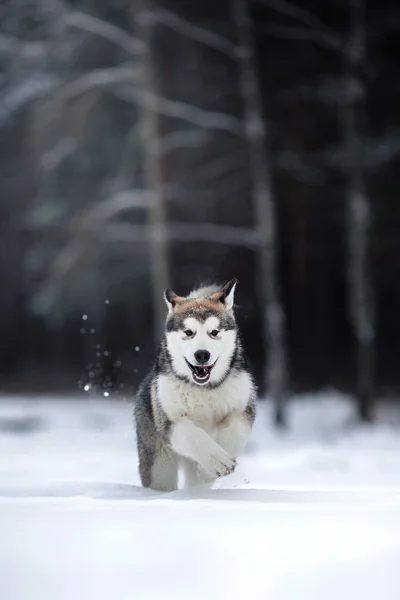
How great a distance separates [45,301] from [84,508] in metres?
10.2

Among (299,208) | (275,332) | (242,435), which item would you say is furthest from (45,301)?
(242,435)

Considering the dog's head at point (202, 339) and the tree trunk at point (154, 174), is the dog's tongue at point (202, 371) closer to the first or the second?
the dog's head at point (202, 339)

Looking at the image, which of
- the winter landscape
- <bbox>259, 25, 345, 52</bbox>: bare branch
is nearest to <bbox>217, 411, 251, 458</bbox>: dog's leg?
the winter landscape

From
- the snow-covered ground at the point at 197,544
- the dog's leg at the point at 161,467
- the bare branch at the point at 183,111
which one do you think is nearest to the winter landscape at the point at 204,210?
the bare branch at the point at 183,111

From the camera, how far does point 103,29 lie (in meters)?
13.7

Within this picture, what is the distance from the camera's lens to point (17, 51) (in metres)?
13.9

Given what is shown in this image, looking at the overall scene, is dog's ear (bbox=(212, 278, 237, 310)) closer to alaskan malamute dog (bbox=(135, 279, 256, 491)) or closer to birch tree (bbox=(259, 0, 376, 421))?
alaskan malamute dog (bbox=(135, 279, 256, 491))

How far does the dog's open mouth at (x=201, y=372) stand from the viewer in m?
5.21

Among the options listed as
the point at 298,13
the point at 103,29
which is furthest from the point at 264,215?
the point at 103,29

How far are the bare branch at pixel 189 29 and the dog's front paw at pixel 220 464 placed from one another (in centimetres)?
948

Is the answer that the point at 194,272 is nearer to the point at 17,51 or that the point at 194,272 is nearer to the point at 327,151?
the point at 327,151

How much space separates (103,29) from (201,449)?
32.4 ft

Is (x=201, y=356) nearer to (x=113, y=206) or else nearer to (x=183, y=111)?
(x=113, y=206)

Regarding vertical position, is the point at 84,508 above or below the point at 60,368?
below
